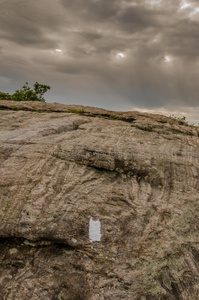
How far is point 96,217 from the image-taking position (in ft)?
27.7

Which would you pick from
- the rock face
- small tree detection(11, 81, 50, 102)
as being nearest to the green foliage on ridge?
small tree detection(11, 81, 50, 102)

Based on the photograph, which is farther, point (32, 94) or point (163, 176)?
point (32, 94)

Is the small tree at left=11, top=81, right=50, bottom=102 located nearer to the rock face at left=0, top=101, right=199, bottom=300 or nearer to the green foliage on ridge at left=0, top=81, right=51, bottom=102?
the green foliage on ridge at left=0, top=81, right=51, bottom=102

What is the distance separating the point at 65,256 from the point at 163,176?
593cm

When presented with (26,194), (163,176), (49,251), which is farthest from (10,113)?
(163,176)

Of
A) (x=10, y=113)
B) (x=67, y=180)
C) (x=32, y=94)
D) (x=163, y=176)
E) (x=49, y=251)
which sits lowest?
(x=49, y=251)

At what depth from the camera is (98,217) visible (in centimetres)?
847

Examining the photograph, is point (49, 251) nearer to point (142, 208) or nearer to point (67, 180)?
point (67, 180)

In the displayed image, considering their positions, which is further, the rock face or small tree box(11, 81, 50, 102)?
small tree box(11, 81, 50, 102)

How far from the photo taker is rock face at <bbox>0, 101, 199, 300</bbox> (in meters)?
7.49

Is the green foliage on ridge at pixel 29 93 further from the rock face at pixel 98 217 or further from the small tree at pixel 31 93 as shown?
the rock face at pixel 98 217

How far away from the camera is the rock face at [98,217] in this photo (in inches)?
295

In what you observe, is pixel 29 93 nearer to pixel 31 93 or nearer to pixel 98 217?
pixel 31 93

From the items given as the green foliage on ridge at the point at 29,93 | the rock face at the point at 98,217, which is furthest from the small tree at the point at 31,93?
the rock face at the point at 98,217
